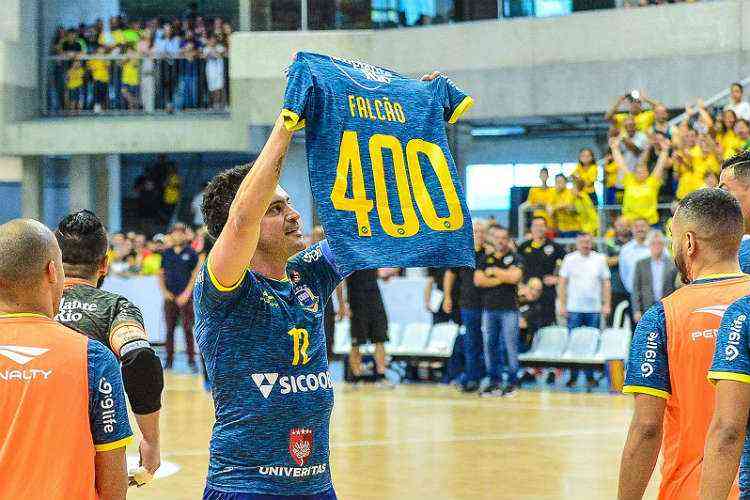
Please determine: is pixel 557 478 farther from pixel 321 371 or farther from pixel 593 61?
pixel 593 61

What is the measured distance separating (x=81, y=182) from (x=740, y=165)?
26787 millimetres

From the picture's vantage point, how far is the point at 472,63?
2511 cm

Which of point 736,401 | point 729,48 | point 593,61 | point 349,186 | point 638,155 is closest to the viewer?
point 736,401

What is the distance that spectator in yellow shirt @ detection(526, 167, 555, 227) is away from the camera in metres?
19.3

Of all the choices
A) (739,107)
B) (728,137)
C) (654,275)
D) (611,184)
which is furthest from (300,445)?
(611,184)

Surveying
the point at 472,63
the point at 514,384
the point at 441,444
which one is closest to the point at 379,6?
the point at 472,63

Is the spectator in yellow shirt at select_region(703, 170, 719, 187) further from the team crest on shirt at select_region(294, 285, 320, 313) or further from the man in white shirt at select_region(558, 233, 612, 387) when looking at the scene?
the team crest on shirt at select_region(294, 285, 320, 313)

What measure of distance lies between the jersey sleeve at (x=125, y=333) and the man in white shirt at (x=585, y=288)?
11510 mm

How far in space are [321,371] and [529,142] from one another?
80.0 ft

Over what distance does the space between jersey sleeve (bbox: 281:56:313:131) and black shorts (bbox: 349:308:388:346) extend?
1200 cm

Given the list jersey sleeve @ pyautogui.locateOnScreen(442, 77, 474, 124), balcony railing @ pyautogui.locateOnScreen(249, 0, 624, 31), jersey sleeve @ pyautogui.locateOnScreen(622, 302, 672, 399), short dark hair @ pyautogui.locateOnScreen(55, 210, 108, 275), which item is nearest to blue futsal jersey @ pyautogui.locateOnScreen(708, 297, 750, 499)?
jersey sleeve @ pyautogui.locateOnScreen(622, 302, 672, 399)

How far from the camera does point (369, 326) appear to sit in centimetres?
1612

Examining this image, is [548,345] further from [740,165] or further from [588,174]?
[740,165]

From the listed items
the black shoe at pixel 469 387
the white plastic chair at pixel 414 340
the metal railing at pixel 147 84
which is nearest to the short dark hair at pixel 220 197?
the black shoe at pixel 469 387
